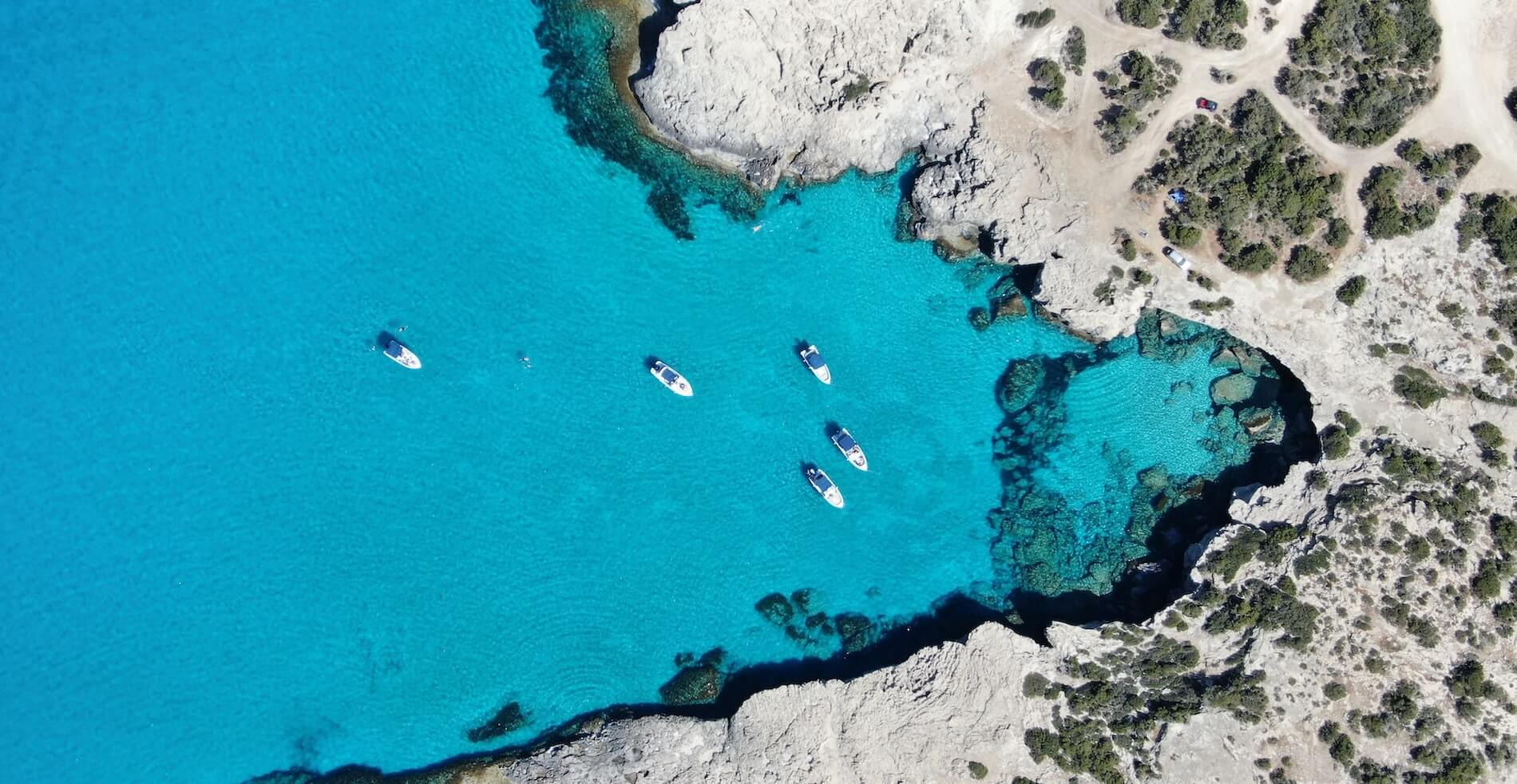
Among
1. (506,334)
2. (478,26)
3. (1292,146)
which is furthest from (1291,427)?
(478,26)

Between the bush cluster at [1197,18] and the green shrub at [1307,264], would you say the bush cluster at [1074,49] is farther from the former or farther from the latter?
the green shrub at [1307,264]

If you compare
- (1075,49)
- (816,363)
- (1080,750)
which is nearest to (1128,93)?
(1075,49)

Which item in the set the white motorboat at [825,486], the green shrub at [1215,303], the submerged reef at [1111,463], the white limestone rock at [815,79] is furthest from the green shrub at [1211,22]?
the white motorboat at [825,486]

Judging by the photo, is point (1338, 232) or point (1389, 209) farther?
point (1338, 232)

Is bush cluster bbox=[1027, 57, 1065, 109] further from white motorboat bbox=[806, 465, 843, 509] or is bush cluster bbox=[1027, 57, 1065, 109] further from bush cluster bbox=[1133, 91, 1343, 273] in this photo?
white motorboat bbox=[806, 465, 843, 509]

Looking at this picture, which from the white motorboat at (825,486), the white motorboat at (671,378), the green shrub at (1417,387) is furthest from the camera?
the white motorboat at (825,486)

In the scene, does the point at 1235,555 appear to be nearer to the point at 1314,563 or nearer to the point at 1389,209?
the point at 1314,563
